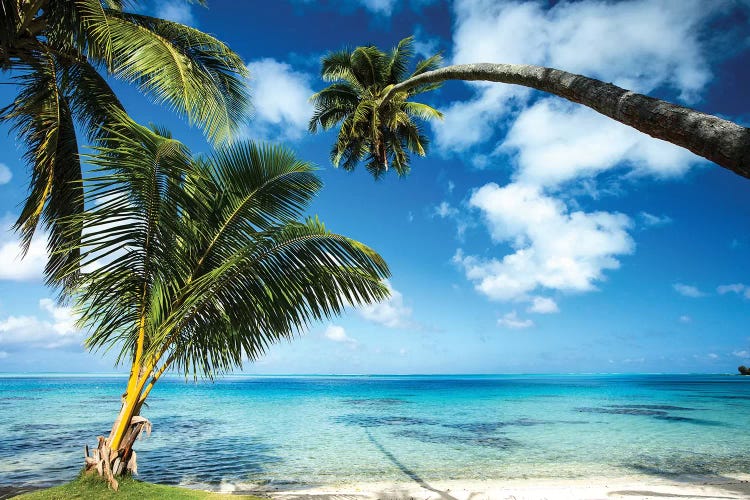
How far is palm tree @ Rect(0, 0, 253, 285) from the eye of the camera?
4.96 meters

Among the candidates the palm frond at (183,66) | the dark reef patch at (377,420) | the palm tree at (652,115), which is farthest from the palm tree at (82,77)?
the dark reef patch at (377,420)

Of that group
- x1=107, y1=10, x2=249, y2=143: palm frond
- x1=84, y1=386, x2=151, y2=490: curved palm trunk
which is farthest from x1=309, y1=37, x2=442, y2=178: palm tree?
x1=84, y1=386, x2=151, y2=490: curved palm trunk

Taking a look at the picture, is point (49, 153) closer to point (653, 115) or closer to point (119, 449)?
point (119, 449)

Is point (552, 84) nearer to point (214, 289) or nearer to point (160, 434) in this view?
point (214, 289)

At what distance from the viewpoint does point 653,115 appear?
7.18 feet

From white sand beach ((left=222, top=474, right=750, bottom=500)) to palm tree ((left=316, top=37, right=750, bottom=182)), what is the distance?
710 cm

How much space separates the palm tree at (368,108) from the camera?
15.7m

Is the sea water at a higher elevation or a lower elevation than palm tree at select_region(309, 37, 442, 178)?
lower

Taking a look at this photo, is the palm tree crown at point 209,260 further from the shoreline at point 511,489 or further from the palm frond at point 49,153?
the shoreline at point 511,489

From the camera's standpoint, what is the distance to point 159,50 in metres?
5.15

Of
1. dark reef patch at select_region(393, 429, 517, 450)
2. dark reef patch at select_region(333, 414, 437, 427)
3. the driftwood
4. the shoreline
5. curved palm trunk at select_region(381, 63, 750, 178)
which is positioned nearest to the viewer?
curved palm trunk at select_region(381, 63, 750, 178)

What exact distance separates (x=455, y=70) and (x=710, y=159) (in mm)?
3039

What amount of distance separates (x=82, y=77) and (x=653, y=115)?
22.4ft

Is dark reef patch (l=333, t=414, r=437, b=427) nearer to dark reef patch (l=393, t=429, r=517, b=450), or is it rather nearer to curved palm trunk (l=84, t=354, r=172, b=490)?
dark reef patch (l=393, t=429, r=517, b=450)
